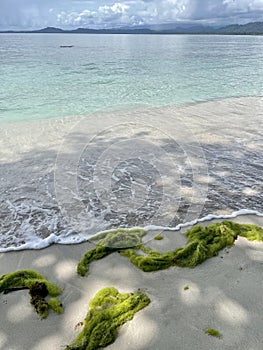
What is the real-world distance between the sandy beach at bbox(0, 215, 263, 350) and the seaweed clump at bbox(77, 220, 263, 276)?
3.4 inches

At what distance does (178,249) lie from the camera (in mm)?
3887

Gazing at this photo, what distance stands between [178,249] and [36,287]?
1.77 metres

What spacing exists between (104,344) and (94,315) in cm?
32

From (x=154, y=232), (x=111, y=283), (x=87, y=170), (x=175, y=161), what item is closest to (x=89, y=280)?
(x=111, y=283)

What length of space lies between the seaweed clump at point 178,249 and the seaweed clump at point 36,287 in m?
0.42

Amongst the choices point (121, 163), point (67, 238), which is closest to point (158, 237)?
point (67, 238)

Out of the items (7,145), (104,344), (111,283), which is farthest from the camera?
(7,145)

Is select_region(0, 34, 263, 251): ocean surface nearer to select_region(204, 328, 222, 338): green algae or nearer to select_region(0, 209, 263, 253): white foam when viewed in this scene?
select_region(0, 209, 263, 253): white foam

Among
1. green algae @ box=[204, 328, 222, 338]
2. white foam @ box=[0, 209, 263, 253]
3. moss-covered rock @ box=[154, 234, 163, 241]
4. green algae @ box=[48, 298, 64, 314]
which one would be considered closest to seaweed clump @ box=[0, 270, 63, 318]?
green algae @ box=[48, 298, 64, 314]

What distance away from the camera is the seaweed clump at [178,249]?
3.59 m

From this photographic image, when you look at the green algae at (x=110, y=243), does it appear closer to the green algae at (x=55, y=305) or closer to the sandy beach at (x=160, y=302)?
the sandy beach at (x=160, y=302)

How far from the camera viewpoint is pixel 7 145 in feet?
28.3

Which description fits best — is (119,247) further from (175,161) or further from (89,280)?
(175,161)

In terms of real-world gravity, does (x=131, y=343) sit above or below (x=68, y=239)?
above
